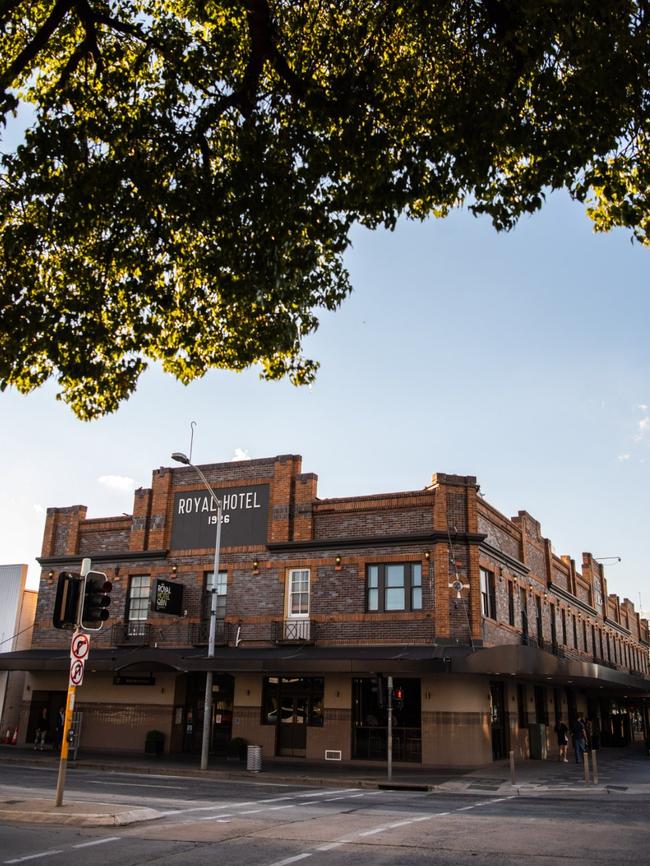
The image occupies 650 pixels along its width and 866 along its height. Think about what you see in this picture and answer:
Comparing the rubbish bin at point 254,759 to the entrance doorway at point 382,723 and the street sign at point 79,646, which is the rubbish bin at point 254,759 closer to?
the entrance doorway at point 382,723

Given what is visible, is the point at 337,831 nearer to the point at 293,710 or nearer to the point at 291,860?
the point at 291,860

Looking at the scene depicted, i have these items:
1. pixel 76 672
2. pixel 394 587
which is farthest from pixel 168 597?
pixel 76 672

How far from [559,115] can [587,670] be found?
2674 centimetres

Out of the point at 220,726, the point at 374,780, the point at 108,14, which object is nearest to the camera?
the point at 108,14

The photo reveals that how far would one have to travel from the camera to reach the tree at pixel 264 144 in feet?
33.3

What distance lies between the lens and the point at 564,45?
30.7 feet

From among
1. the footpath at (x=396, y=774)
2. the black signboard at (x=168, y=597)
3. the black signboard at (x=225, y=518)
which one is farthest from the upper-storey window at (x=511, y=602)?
the black signboard at (x=168, y=597)

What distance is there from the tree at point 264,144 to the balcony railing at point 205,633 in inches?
760

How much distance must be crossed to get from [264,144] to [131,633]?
2562cm

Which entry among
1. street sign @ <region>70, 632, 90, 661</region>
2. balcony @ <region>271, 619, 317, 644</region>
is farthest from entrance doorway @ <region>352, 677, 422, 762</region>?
street sign @ <region>70, 632, 90, 661</region>

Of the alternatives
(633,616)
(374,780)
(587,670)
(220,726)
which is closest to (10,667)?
(220,726)

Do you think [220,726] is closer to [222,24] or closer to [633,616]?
[222,24]

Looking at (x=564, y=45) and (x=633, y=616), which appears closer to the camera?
(x=564, y=45)

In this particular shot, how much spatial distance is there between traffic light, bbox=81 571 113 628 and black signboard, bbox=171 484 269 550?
693 inches
